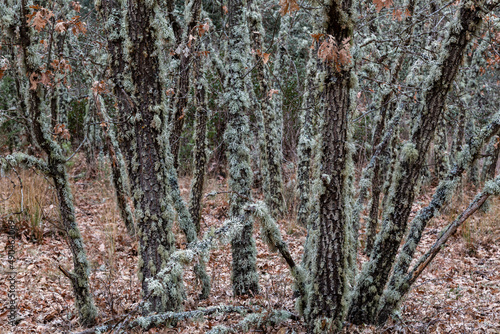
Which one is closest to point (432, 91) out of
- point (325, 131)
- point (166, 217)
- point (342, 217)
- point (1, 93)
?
point (325, 131)

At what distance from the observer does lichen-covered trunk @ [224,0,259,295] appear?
4.40 meters

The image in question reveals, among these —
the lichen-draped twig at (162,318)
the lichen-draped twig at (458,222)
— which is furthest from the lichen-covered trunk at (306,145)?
the lichen-draped twig at (162,318)

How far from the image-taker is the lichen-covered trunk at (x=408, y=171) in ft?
10.2

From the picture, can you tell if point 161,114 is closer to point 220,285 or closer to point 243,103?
point 243,103

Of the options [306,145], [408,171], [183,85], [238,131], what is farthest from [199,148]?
[408,171]

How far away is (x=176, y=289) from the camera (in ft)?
11.3

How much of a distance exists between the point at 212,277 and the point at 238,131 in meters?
2.08

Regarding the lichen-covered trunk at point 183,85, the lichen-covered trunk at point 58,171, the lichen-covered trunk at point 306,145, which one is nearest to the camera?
the lichen-covered trunk at point 58,171

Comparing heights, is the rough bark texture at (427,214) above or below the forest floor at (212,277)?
above

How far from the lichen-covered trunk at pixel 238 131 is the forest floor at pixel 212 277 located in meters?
0.57

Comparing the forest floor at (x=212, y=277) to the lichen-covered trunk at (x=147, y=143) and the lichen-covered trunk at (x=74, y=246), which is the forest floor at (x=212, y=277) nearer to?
the lichen-covered trunk at (x=74, y=246)

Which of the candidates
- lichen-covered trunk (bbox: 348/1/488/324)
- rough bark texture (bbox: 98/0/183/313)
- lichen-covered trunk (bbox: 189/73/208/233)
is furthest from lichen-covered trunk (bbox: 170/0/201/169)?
lichen-covered trunk (bbox: 348/1/488/324)

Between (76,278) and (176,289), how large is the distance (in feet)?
3.25

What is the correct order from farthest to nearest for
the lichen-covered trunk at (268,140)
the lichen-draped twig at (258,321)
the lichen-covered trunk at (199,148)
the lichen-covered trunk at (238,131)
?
the lichen-covered trunk at (268,140), the lichen-covered trunk at (199,148), the lichen-covered trunk at (238,131), the lichen-draped twig at (258,321)
